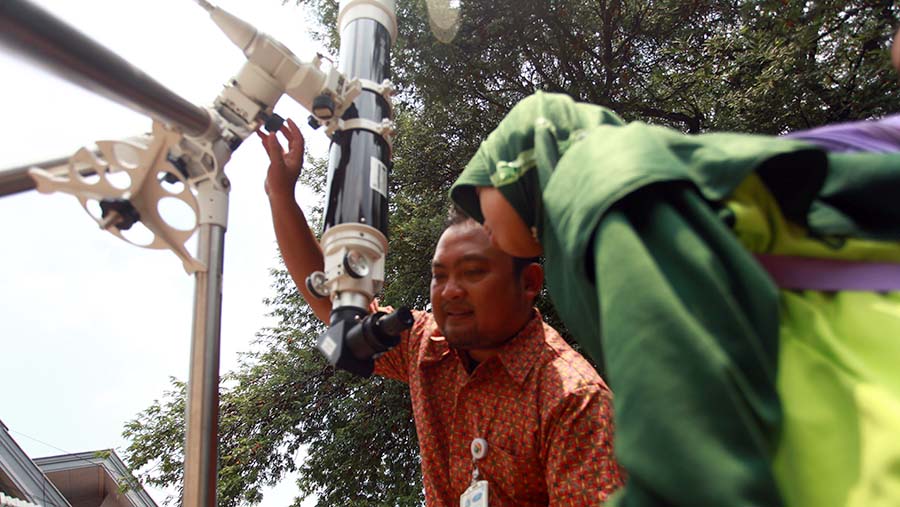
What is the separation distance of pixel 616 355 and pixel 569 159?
11.2 inches

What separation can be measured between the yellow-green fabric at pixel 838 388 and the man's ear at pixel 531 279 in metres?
1.48

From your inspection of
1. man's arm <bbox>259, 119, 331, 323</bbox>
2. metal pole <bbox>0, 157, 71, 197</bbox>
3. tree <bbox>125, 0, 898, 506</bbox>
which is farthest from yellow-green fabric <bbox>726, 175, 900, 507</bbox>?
tree <bbox>125, 0, 898, 506</bbox>

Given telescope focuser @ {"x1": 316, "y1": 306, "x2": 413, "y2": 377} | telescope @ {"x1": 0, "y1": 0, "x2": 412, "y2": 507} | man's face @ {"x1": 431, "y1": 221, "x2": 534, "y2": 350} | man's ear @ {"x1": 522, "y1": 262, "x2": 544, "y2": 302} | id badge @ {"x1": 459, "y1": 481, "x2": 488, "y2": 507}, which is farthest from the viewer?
man's ear @ {"x1": 522, "y1": 262, "x2": 544, "y2": 302}

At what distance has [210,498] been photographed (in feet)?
4.63

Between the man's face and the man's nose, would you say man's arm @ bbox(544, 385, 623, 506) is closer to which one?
the man's face

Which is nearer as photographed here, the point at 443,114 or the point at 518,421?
the point at 518,421

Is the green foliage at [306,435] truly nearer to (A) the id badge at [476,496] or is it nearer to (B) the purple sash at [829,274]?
(A) the id badge at [476,496]

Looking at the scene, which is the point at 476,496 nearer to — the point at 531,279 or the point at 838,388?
the point at 531,279

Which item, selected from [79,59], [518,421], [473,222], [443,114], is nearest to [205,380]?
[79,59]

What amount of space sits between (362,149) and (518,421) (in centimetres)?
86

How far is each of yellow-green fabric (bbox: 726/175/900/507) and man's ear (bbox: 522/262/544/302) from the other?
148 centimetres

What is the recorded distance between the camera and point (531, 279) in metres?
2.27

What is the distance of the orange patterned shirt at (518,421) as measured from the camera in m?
1.76

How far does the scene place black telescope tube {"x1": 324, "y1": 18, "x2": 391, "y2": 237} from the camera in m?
1.88
